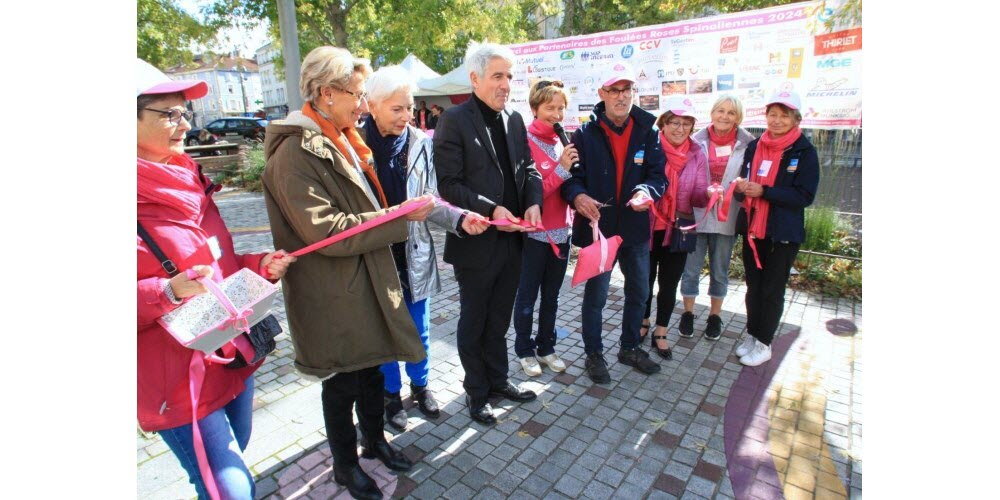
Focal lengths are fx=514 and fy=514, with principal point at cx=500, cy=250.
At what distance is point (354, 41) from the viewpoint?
23.6m

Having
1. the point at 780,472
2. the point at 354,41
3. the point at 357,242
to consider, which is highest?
the point at 354,41

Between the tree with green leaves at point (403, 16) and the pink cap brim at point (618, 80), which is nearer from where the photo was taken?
the pink cap brim at point (618, 80)

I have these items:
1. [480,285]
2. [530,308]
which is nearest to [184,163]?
[480,285]

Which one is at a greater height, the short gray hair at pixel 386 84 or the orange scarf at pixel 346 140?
the short gray hair at pixel 386 84

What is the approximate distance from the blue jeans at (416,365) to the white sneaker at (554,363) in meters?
1.07

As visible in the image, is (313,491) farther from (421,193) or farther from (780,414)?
(780,414)

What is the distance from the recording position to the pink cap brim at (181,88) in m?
1.66

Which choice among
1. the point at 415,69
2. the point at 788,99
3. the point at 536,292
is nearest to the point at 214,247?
the point at 536,292

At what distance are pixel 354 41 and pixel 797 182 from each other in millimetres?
23667

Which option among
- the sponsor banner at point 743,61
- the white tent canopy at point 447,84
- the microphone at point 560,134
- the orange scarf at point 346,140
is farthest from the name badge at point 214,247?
the white tent canopy at point 447,84

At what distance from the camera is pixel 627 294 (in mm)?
3889

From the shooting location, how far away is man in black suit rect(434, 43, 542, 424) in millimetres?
2912

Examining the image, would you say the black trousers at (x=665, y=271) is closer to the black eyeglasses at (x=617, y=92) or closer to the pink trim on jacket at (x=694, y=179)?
the pink trim on jacket at (x=694, y=179)

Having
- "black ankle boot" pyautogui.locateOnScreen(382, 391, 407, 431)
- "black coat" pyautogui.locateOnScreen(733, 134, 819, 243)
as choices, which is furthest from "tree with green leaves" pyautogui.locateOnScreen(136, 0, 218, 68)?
"black coat" pyautogui.locateOnScreen(733, 134, 819, 243)
